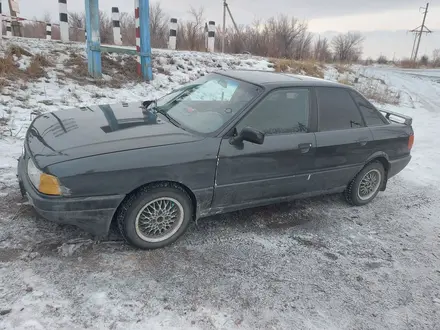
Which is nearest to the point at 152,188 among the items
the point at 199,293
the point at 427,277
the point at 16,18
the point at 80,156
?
the point at 80,156

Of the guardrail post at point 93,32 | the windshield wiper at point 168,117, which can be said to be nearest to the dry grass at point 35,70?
the guardrail post at point 93,32

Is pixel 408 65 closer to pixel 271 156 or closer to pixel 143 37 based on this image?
pixel 143 37

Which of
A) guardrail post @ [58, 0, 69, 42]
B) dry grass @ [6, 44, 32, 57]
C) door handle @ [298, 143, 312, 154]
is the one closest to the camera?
door handle @ [298, 143, 312, 154]

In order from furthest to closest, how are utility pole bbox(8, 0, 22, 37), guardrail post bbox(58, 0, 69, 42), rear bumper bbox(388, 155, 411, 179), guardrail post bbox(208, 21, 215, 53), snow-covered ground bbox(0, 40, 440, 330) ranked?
1. guardrail post bbox(208, 21, 215, 53)
2. utility pole bbox(8, 0, 22, 37)
3. guardrail post bbox(58, 0, 69, 42)
4. rear bumper bbox(388, 155, 411, 179)
5. snow-covered ground bbox(0, 40, 440, 330)

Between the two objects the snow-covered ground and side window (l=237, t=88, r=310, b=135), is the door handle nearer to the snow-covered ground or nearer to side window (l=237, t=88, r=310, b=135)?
side window (l=237, t=88, r=310, b=135)

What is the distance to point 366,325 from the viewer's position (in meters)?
2.64

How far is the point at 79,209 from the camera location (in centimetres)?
279

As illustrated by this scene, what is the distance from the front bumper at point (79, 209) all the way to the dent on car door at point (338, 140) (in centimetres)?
219

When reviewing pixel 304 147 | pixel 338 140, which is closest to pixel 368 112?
pixel 338 140

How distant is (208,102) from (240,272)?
1.73m

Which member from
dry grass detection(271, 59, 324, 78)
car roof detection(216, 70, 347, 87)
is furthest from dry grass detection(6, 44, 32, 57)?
dry grass detection(271, 59, 324, 78)

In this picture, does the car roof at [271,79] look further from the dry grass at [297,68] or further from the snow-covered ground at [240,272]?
the dry grass at [297,68]

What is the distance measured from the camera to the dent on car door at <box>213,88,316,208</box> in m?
3.33

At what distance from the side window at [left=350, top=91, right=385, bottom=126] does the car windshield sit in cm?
143
